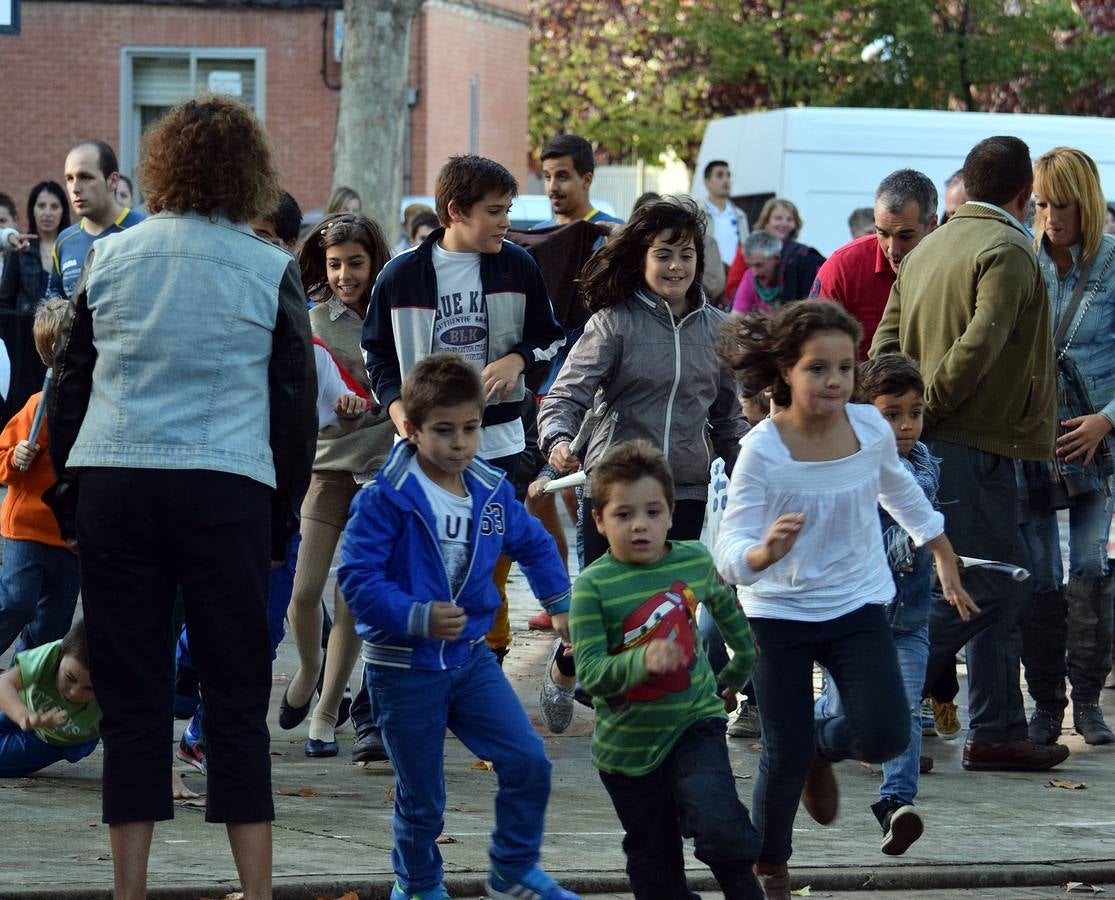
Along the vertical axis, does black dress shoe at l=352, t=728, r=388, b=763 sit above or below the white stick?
below

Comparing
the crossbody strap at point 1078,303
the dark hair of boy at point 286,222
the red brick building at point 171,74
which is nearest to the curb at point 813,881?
the crossbody strap at point 1078,303

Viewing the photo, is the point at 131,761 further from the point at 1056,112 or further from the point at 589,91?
the point at 589,91

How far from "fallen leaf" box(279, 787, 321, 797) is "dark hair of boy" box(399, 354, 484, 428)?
177 centimetres

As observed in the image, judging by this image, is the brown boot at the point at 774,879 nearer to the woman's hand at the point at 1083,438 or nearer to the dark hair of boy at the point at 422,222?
the woman's hand at the point at 1083,438

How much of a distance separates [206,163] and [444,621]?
1.24m

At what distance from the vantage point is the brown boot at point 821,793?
5.84 m

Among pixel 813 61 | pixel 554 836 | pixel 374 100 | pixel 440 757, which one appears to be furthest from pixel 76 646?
pixel 813 61

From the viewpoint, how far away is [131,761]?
503 cm

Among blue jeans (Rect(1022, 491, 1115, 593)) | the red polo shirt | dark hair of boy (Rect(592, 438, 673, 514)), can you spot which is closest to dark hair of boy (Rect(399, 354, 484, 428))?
dark hair of boy (Rect(592, 438, 673, 514))

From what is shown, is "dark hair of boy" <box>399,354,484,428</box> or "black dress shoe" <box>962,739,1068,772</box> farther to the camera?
"black dress shoe" <box>962,739,1068,772</box>

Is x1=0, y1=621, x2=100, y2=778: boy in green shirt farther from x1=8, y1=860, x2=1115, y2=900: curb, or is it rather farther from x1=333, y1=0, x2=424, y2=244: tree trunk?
x1=333, y1=0, x2=424, y2=244: tree trunk

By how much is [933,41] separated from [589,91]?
7.27 m

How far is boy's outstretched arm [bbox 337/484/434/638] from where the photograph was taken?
16.9 ft

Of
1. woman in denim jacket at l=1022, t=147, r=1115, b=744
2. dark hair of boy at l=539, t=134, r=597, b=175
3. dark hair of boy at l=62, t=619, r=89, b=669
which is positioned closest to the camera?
dark hair of boy at l=62, t=619, r=89, b=669
